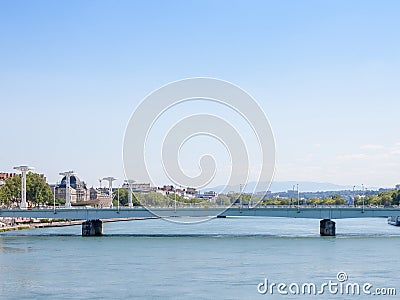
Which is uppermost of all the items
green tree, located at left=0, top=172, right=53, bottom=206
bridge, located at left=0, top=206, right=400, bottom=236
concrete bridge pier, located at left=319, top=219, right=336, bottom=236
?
green tree, located at left=0, top=172, right=53, bottom=206

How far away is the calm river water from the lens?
26456mm

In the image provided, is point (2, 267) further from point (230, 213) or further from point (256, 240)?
point (230, 213)

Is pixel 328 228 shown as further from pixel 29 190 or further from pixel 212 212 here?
pixel 29 190

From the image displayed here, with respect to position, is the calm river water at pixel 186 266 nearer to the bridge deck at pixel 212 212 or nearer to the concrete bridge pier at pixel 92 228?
the bridge deck at pixel 212 212

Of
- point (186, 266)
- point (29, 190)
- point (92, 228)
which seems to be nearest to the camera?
point (186, 266)

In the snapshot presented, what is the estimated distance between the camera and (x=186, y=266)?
33438 mm

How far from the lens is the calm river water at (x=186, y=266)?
1042 inches

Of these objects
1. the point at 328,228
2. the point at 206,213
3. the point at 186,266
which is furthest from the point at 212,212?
the point at 186,266

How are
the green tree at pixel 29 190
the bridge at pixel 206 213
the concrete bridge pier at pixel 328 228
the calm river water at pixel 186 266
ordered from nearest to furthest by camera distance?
the calm river water at pixel 186 266 < the concrete bridge pier at pixel 328 228 < the bridge at pixel 206 213 < the green tree at pixel 29 190

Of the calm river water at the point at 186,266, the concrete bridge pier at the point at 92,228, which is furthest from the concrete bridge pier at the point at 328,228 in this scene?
the concrete bridge pier at the point at 92,228

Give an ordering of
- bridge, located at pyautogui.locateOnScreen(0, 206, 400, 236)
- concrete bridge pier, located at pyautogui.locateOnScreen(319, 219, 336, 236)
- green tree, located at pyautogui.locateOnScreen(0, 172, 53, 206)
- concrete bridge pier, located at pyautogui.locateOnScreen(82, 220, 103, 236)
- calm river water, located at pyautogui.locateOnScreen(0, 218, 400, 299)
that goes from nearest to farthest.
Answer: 1. calm river water, located at pyautogui.locateOnScreen(0, 218, 400, 299)
2. concrete bridge pier, located at pyautogui.locateOnScreen(319, 219, 336, 236)
3. bridge, located at pyautogui.locateOnScreen(0, 206, 400, 236)
4. concrete bridge pier, located at pyautogui.locateOnScreen(82, 220, 103, 236)
5. green tree, located at pyautogui.locateOnScreen(0, 172, 53, 206)

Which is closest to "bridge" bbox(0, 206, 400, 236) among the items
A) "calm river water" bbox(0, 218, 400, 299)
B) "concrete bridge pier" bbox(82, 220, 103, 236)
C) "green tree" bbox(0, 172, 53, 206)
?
"concrete bridge pier" bbox(82, 220, 103, 236)

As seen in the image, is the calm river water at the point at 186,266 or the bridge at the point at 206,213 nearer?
the calm river water at the point at 186,266

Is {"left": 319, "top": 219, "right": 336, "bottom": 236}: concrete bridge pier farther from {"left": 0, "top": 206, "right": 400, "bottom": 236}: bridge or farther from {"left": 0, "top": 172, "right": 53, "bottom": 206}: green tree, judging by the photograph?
{"left": 0, "top": 172, "right": 53, "bottom": 206}: green tree
